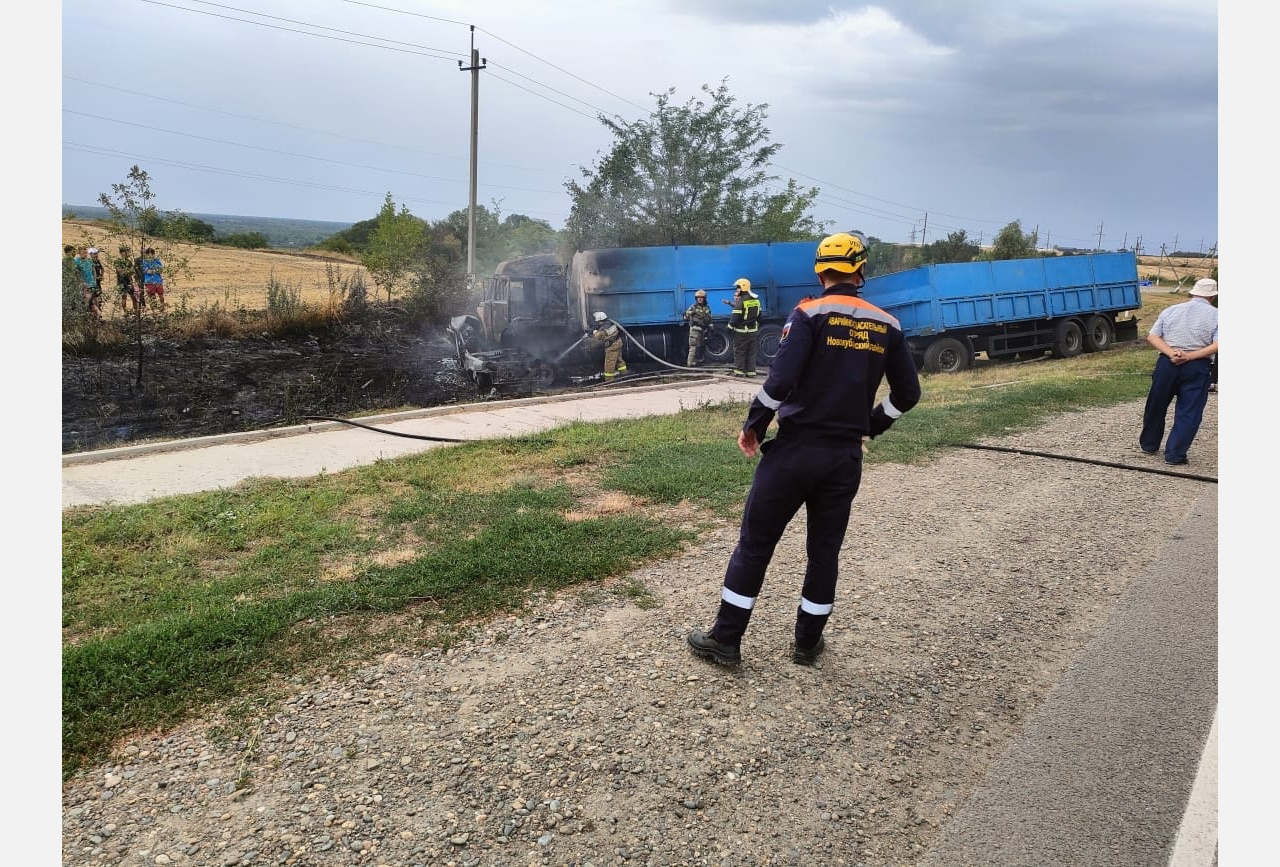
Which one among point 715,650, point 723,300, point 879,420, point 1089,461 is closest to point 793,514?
point 879,420

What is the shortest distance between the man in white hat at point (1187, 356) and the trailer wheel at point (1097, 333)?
1289cm

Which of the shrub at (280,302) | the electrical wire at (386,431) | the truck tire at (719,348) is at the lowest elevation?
the electrical wire at (386,431)

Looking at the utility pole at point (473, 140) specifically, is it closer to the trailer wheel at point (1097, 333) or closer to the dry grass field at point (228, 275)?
the dry grass field at point (228, 275)

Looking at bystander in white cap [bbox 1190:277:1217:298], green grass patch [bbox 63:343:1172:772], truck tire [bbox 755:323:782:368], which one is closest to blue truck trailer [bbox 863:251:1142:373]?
truck tire [bbox 755:323:782:368]

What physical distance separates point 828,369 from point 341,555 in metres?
3.24

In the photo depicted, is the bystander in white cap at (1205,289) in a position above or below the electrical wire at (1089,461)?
above

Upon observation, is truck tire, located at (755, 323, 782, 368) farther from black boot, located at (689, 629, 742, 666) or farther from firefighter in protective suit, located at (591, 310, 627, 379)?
black boot, located at (689, 629, 742, 666)

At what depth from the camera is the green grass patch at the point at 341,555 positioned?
143 inches

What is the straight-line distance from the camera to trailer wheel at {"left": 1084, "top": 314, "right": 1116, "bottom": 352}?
19.9 m

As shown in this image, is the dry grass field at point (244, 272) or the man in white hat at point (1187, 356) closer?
the man in white hat at point (1187, 356)

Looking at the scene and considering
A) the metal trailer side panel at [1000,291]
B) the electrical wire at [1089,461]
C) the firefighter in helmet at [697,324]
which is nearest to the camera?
the electrical wire at [1089,461]

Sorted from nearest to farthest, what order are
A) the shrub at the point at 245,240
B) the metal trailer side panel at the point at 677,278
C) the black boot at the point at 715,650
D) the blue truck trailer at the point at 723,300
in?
the black boot at the point at 715,650 → the blue truck trailer at the point at 723,300 → the metal trailer side panel at the point at 677,278 → the shrub at the point at 245,240

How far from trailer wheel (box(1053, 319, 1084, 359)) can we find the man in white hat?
1184cm

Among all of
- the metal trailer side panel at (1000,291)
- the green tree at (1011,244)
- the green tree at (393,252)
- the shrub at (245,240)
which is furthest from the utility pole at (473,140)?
the shrub at (245,240)
